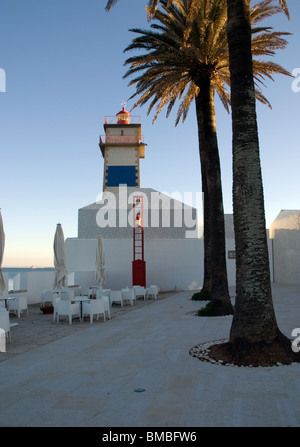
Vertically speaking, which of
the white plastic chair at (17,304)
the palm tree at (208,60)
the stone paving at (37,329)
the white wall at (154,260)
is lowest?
the stone paving at (37,329)

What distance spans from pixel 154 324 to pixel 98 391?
16.7 feet

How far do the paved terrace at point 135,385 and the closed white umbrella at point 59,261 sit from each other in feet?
17.6

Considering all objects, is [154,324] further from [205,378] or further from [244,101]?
[244,101]

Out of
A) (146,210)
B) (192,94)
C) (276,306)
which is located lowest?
(276,306)

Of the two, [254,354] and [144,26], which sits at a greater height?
[144,26]

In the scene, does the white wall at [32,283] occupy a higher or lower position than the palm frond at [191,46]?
lower

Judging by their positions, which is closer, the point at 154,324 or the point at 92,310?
the point at 154,324

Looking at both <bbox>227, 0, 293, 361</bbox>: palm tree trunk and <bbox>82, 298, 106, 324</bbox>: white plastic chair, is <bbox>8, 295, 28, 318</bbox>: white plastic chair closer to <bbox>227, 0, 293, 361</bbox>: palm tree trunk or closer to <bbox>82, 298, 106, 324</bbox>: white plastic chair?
<bbox>82, 298, 106, 324</bbox>: white plastic chair

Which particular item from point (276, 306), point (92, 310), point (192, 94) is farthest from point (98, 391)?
point (192, 94)

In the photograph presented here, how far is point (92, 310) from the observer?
33.2ft

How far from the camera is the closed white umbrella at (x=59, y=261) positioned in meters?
13.5

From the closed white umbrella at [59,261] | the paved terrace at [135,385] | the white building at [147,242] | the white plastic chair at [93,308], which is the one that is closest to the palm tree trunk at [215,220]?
the paved terrace at [135,385]

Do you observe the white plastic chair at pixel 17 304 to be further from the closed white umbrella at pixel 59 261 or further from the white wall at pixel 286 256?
the white wall at pixel 286 256

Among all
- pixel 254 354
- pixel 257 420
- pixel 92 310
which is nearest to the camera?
pixel 257 420
